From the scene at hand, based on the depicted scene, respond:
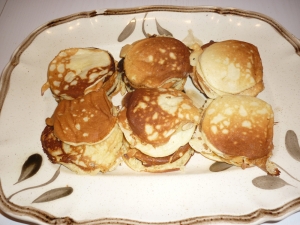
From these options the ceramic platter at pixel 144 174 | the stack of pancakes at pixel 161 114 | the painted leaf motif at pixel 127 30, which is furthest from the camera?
the painted leaf motif at pixel 127 30

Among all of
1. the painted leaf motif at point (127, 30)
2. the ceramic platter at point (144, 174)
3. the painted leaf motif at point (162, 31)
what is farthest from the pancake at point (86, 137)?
the painted leaf motif at point (162, 31)

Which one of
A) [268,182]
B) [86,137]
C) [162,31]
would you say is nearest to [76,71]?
[86,137]

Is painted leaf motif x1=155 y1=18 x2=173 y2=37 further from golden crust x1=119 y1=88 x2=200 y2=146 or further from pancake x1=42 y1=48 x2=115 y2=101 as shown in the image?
golden crust x1=119 y1=88 x2=200 y2=146

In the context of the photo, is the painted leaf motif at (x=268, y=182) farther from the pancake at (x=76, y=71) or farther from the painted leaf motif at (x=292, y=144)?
the pancake at (x=76, y=71)

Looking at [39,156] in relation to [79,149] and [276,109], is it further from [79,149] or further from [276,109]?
[276,109]

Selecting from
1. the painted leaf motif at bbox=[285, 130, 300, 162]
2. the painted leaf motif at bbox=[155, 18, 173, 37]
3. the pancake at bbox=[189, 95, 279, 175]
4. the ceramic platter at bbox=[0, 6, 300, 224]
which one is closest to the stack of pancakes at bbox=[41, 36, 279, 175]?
the pancake at bbox=[189, 95, 279, 175]
